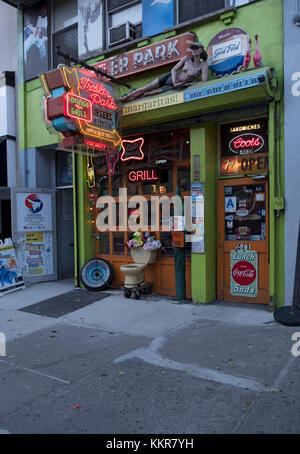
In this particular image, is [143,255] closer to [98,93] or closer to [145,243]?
[145,243]

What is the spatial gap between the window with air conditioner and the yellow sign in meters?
1.71

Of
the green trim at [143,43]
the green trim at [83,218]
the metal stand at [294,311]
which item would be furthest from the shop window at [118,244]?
the green trim at [143,43]

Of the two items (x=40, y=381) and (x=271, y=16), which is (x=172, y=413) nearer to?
(x=40, y=381)

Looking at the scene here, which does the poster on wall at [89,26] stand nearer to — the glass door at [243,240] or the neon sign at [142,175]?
the neon sign at [142,175]

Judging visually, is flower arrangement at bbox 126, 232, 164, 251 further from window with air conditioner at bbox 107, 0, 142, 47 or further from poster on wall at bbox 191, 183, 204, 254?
window with air conditioner at bbox 107, 0, 142, 47

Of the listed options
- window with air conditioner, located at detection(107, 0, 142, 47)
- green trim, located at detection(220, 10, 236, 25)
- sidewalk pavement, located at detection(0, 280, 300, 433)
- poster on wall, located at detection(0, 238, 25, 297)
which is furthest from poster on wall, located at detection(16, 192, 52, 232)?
green trim, located at detection(220, 10, 236, 25)

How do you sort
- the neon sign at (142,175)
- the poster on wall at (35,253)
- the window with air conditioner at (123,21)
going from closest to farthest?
the neon sign at (142,175) < the window with air conditioner at (123,21) < the poster on wall at (35,253)

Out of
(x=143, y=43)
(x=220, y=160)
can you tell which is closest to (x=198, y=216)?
(x=220, y=160)

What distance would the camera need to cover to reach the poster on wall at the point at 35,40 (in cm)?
995

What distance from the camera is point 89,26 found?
893 cm

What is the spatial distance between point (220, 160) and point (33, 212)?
5.00 metres

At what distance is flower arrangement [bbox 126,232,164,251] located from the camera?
25.5 ft

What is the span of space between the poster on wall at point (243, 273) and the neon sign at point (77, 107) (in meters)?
3.75

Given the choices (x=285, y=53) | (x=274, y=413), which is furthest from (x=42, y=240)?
(x=274, y=413)
